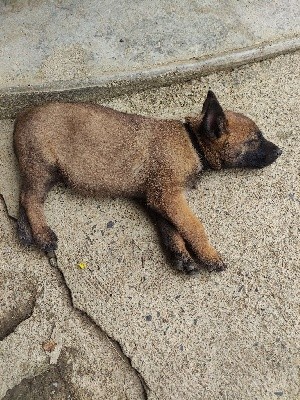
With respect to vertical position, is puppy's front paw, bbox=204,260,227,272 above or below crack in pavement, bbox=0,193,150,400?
above

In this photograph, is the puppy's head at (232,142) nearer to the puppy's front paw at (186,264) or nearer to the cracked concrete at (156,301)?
the cracked concrete at (156,301)

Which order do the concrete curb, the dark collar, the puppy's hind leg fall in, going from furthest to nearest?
the concrete curb, the dark collar, the puppy's hind leg

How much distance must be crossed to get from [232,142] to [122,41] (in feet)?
4.73

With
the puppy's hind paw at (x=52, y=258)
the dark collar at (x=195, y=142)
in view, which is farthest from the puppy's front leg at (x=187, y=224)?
the puppy's hind paw at (x=52, y=258)

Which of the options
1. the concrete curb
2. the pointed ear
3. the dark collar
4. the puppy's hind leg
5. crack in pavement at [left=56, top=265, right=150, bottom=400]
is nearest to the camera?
crack in pavement at [left=56, top=265, right=150, bottom=400]

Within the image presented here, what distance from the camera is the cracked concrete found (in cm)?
339

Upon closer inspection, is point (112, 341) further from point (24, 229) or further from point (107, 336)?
point (24, 229)

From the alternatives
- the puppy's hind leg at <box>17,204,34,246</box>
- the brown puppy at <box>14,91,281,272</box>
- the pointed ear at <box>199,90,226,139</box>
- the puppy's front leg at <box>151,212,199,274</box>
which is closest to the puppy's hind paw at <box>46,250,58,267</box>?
the brown puppy at <box>14,91,281,272</box>

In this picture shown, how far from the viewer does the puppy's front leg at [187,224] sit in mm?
3676

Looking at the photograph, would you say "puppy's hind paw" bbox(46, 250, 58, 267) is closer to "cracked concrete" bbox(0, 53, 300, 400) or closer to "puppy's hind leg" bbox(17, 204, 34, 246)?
"cracked concrete" bbox(0, 53, 300, 400)

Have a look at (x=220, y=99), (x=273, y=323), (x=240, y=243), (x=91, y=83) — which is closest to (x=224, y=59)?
(x=220, y=99)

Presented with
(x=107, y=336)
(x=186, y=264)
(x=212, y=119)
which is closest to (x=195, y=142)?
(x=212, y=119)

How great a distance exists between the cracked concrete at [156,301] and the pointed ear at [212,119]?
45 cm

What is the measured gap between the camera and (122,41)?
14.9 feet
